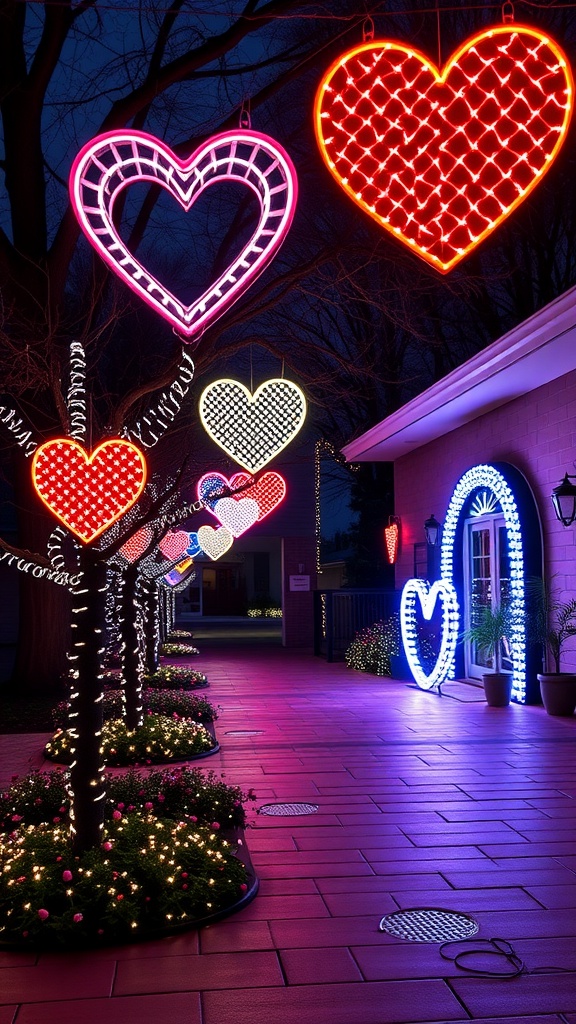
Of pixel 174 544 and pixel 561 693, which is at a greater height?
pixel 174 544

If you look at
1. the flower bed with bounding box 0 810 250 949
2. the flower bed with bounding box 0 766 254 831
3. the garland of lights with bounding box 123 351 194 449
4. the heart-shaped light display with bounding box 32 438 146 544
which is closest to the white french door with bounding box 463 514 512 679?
the flower bed with bounding box 0 766 254 831

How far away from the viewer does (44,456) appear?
4.52 metres

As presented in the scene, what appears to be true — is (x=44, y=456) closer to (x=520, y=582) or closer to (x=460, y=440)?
(x=520, y=582)

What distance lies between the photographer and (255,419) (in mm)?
9359

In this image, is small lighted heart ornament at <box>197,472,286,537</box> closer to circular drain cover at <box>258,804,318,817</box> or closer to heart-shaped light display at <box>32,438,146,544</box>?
circular drain cover at <box>258,804,318,817</box>

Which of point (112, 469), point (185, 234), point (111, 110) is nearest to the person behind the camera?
point (112, 469)

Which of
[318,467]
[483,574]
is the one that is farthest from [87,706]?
[318,467]

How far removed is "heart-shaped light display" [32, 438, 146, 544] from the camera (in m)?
4.49

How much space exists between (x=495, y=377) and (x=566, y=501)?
1.66 meters

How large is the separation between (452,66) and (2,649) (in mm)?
23705

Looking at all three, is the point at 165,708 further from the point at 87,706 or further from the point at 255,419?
the point at 87,706


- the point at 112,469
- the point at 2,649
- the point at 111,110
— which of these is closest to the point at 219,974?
the point at 112,469

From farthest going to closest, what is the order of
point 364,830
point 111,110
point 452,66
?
point 111,110, point 364,830, point 452,66

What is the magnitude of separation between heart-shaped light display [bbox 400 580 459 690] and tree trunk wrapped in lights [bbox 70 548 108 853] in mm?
7597
